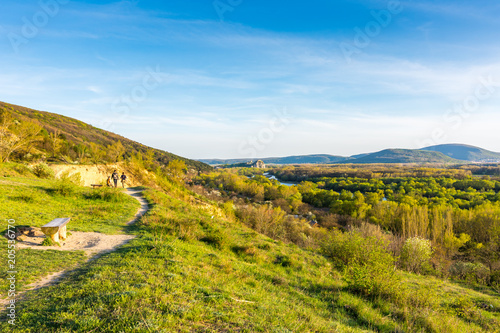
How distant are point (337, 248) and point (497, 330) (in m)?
7.31

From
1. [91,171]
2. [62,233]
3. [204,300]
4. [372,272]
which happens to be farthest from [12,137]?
[372,272]

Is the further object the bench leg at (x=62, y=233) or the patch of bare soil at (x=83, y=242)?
the bench leg at (x=62, y=233)

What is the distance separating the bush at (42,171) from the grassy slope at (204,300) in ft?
58.4

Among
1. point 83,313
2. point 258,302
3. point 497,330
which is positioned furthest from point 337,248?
point 83,313

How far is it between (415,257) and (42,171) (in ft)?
112

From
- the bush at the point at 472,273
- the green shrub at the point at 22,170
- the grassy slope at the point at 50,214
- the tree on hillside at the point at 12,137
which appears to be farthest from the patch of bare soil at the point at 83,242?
the bush at the point at 472,273

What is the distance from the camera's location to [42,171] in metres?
22.0

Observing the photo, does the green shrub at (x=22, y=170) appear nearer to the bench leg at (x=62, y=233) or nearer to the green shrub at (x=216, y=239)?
the bench leg at (x=62, y=233)

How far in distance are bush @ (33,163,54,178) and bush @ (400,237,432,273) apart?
33013mm

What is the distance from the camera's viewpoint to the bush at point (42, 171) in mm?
21706

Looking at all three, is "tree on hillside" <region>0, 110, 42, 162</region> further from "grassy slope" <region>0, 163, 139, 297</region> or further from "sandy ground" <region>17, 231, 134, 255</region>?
"sandy ground" <region>17, 231, 134, 255</region>

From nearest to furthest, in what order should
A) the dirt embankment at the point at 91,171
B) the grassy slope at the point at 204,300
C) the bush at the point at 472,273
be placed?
1. the grassy slope at the point at 204,300
2. the bush at the point at 472,273
3. the dirt embankment at the point at 91,171

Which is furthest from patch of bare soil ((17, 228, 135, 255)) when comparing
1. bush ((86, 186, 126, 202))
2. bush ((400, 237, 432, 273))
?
bush ((400, 237, 432, 273))

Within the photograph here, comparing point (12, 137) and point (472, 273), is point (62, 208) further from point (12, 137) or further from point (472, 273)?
point (472, 273)
